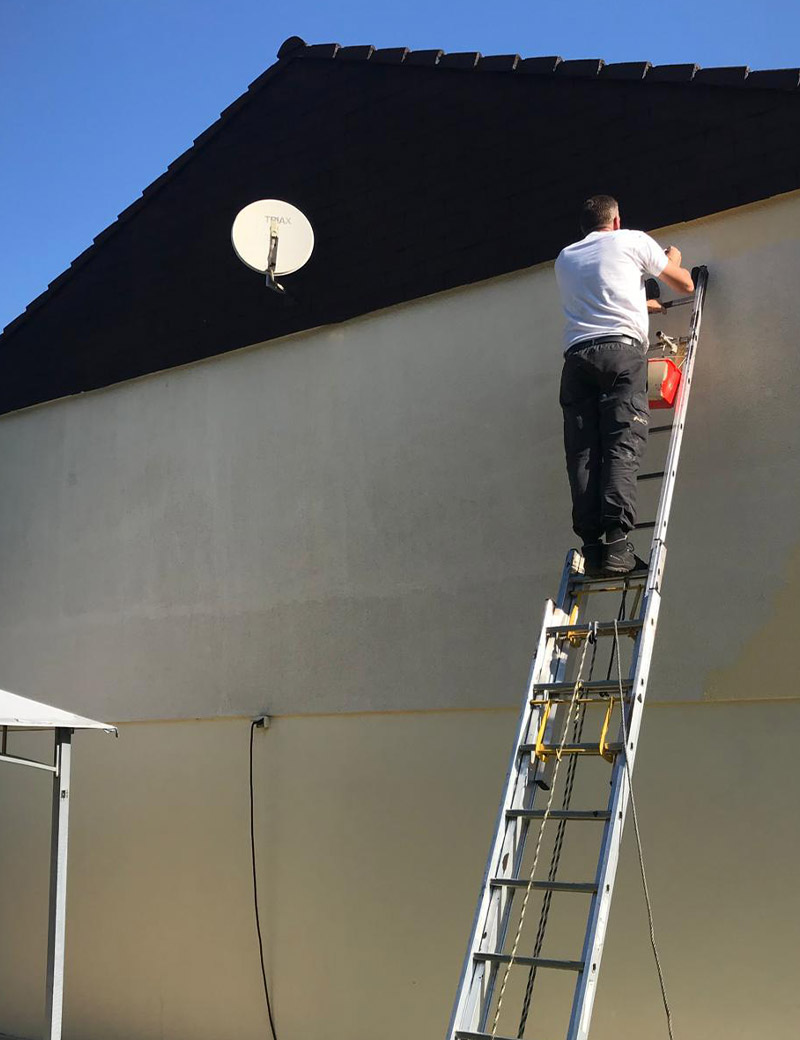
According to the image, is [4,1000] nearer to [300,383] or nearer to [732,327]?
[300,383]

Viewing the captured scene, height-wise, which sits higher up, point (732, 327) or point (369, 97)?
point (369, 97)

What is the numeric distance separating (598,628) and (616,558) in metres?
0.38

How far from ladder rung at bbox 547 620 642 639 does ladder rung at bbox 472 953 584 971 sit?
1.29 meters

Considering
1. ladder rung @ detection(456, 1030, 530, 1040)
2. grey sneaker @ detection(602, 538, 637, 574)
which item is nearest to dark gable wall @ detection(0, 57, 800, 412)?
grey sneaker @ detection(602, 538, 637, 574)

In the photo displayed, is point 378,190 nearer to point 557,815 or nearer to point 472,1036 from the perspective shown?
point 557,815

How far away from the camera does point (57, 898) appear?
6188 millimetres

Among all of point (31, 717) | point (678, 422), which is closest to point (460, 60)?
point (678, 422)

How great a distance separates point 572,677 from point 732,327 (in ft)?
6.67

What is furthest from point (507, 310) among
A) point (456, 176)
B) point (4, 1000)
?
point (4, 1000)

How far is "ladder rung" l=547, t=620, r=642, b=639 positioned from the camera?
4.50m

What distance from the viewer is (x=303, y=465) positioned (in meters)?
7.96

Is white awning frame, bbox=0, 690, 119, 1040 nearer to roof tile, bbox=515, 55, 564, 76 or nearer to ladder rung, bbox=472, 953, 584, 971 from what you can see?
ladder rung, bbox=472, 953, 584, 971

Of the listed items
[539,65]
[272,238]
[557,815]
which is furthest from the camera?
[272,238]

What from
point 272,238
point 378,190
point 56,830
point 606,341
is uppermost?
point 378,190
